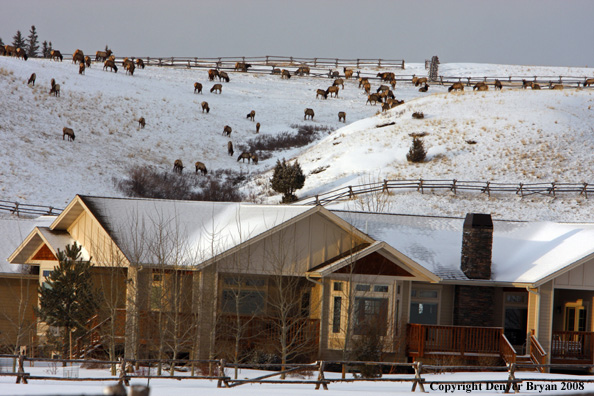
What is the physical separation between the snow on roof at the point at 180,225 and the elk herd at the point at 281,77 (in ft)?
119

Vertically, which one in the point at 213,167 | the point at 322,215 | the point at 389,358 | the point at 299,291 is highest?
the point at 213,167

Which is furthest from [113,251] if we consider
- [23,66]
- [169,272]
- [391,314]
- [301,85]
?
[301,85]

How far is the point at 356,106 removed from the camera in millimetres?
85250

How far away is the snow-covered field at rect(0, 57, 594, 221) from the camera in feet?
173

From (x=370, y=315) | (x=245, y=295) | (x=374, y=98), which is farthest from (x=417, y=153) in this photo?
(x=245, y=295)

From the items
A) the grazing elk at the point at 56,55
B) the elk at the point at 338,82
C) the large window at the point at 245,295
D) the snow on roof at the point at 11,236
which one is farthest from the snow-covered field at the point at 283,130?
the large window at the point at 245,295

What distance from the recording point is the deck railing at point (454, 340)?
970 inches

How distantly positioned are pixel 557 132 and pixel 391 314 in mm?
41362

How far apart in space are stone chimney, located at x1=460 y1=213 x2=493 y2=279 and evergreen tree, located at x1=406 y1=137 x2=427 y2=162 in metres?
30.5

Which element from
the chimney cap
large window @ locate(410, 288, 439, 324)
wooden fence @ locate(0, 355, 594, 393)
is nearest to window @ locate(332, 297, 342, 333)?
wooden fence @ locate(0, 355, 594, 393)

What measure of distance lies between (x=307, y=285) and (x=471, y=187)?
27.9 meters

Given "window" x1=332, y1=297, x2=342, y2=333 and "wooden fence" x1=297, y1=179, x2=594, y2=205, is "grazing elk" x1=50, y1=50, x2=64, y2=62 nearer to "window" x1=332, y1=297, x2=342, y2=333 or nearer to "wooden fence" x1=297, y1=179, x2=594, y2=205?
"wooden fence" x1=297, y1=179, x2=594, y2=205

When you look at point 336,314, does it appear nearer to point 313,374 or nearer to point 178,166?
point 313,374

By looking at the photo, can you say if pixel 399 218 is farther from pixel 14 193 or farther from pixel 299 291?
pixel 14 193
